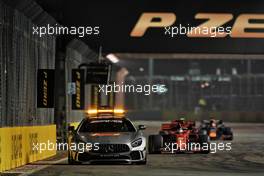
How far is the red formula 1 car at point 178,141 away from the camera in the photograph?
2680 cm

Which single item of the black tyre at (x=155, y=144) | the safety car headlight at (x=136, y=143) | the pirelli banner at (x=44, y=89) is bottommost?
the black tyre at (x=155, y=144)

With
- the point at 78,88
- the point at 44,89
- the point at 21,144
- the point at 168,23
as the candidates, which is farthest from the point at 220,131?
the point at 21,144

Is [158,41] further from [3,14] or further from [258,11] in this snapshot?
[3,14]

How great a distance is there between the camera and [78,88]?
3469 centimetres

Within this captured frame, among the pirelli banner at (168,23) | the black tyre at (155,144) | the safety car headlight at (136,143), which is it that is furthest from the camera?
the pirelli banner at (168,23)

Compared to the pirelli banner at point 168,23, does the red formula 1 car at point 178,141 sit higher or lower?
lower

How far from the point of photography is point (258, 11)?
32500mm

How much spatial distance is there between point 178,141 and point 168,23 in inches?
253

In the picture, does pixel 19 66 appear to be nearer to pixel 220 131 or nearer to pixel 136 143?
pixel 136 143

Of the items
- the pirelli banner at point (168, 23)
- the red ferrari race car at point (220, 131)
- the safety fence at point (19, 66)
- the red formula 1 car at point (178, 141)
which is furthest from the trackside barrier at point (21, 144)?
the red ferrari race car at point (220, 131)

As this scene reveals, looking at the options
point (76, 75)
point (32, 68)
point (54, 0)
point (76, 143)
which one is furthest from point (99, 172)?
point (76, 75)

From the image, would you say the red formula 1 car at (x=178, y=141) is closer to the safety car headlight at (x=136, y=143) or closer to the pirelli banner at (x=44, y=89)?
the pirelli banner at (x=44, y=89)

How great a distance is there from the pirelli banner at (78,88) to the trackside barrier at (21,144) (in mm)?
8183

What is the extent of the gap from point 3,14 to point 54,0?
11.0m
